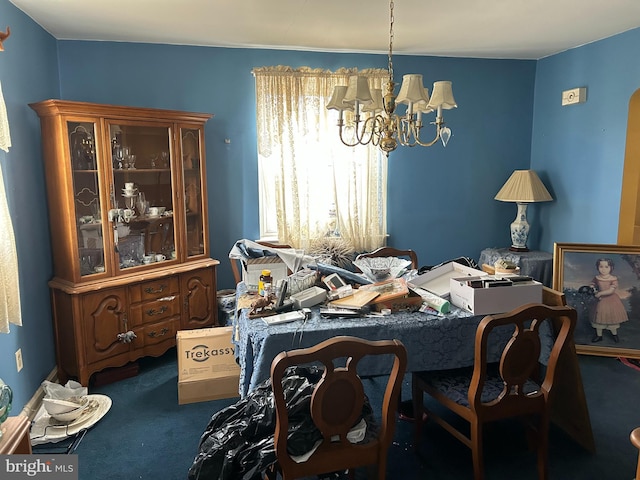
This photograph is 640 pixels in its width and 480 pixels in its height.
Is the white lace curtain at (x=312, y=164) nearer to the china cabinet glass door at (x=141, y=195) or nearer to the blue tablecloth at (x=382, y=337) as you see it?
the china cabinet glass door at (x=141, y=195)

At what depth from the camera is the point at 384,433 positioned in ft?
5.72

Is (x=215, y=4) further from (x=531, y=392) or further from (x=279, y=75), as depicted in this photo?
(x=531, y=392)

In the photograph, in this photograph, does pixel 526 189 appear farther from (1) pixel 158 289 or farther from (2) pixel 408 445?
(1) pixel 158 289

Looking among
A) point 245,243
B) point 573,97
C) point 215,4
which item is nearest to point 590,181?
point 573,97

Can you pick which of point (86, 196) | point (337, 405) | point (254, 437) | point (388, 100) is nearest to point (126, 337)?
point (86, 196)

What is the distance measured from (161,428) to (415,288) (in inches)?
61.8

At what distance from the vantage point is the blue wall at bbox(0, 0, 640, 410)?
9.33ft

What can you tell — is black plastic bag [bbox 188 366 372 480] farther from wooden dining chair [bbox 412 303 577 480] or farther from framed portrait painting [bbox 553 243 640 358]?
framed portrait painting [bbox 553 243 640 358]

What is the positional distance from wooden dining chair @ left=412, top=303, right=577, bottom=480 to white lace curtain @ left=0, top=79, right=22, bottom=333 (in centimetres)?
191

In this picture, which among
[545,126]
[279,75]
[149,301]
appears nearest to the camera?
[149,301]

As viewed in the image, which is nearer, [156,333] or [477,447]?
[477,447]

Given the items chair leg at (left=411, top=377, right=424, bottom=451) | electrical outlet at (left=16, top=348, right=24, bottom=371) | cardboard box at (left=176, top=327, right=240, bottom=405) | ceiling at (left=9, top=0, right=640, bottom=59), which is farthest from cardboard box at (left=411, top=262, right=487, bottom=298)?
electrical outlet at (left=16, top=348, right=24, bottom=371)

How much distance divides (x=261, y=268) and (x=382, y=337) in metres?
0.86

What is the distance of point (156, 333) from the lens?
3.34 meters
